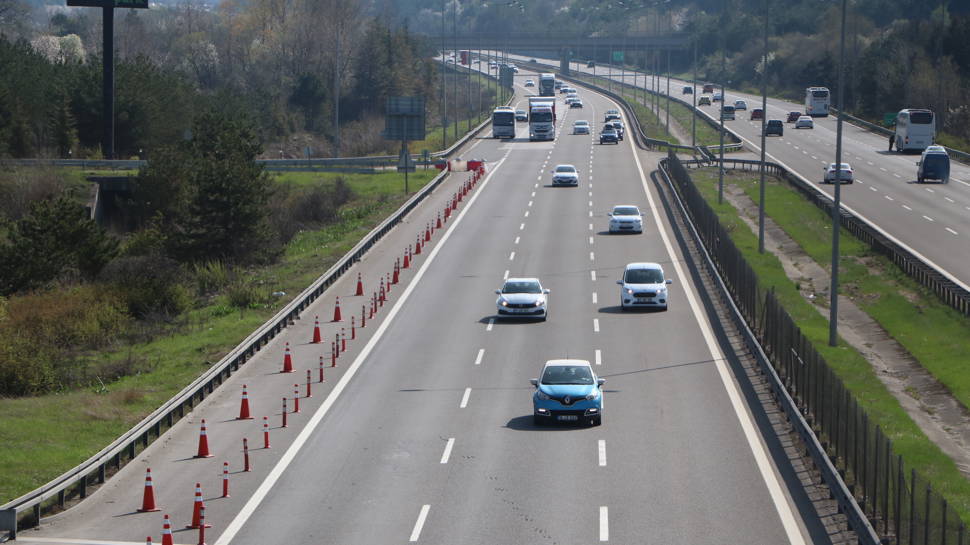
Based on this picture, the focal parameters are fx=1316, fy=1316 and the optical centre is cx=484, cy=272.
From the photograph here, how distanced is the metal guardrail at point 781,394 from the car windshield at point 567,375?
425 centimetres

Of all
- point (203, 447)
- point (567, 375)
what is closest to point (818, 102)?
point (567, 375)

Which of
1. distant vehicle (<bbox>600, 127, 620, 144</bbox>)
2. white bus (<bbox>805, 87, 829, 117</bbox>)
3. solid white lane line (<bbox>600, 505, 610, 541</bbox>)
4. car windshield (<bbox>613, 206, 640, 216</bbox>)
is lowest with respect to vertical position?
solid white lane line (<bbox>600, 505, 610, 541</bbox>)

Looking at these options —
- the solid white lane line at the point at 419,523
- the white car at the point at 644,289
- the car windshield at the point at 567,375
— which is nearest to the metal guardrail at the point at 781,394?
the white car at the point at 644,289

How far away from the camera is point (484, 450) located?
26312mm

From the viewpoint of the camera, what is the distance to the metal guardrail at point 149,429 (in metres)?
21.4

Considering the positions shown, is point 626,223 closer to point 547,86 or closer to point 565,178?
point 565,178

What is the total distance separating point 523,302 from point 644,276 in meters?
4.75

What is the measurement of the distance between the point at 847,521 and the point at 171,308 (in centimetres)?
3385

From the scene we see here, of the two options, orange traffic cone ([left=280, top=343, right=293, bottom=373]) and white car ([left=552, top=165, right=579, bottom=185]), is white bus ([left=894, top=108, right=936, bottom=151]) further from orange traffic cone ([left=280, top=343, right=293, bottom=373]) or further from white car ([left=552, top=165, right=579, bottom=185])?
orange traffic cone ([left=280, top=343, right=293, bottom=373])

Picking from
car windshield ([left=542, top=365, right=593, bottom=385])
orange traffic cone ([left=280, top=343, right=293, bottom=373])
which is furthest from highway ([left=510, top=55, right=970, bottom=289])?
orange traffic cone ([left=280, top=343, right=293, bottom=373])

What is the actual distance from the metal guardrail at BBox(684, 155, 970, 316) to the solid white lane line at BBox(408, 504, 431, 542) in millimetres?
27983

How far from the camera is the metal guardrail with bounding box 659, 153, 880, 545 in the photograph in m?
19.9

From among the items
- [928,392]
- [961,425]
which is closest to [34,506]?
[961,425]

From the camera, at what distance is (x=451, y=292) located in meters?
47.3
